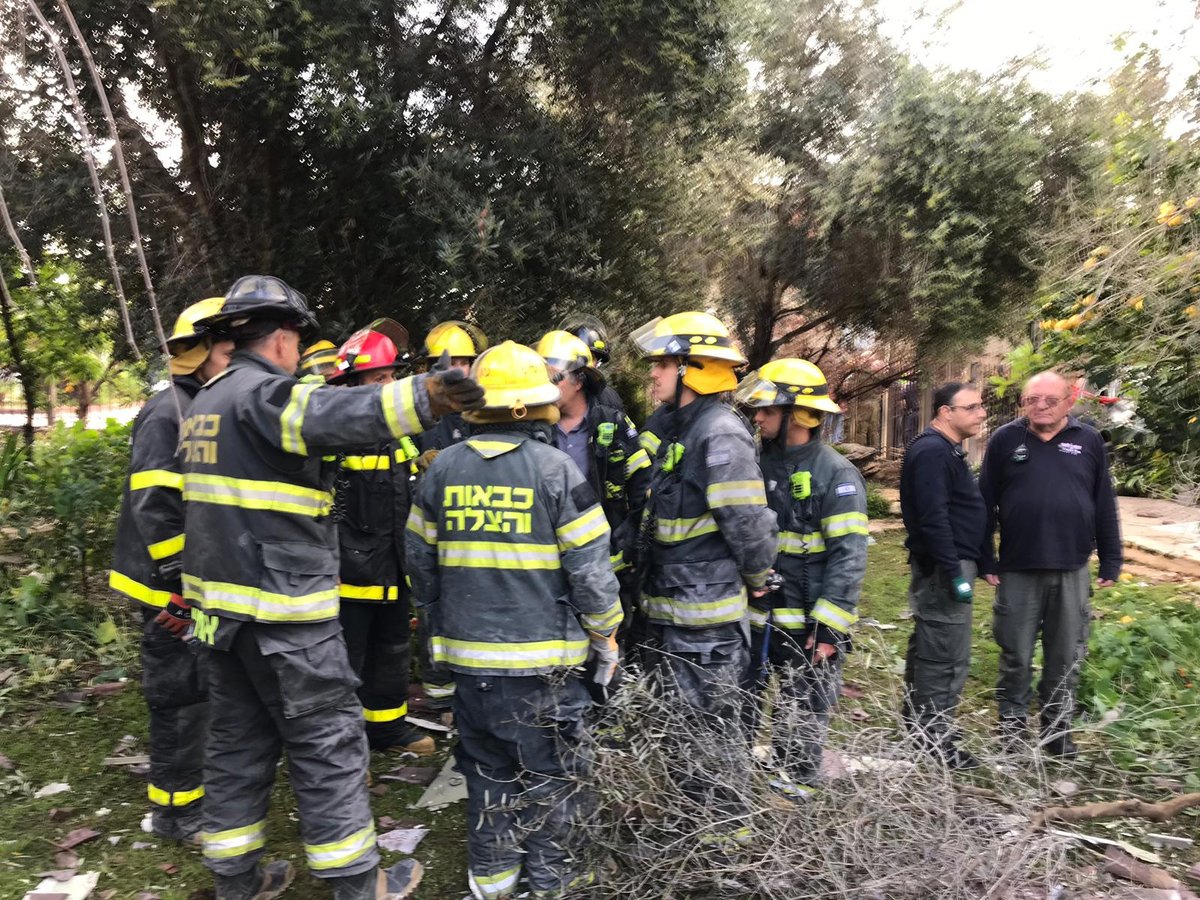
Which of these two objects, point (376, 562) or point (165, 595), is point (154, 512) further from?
point (376, 562)

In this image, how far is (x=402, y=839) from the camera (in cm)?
347

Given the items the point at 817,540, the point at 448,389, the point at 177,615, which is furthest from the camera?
the point at 817,540

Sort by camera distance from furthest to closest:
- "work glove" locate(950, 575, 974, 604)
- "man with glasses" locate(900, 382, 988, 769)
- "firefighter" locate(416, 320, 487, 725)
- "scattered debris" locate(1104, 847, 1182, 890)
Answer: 1. "firefighter" locate(416, 320, 487, 725)
2. "man with glasses" locate(900, 382, 988, 769)
3. "work glove" locate(950, 575, 974, 604)
4. "scattered debris" locate(1104, 847, 1182, 890)

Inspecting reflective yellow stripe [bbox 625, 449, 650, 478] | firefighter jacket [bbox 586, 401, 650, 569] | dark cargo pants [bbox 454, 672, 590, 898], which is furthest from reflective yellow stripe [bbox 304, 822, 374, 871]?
reflective yellow stripe [bbox 625, 449, 650, 478]

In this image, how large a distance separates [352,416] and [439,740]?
2.69 meters

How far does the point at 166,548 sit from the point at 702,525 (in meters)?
2.16

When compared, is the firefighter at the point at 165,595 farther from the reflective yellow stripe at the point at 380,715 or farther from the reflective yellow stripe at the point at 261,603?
the reflective yellow stripe at the point at 380,715

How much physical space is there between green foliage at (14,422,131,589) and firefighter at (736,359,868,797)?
4142mm

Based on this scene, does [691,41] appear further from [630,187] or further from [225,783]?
[225,783]

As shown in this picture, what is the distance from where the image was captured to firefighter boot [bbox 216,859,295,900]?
2.88m

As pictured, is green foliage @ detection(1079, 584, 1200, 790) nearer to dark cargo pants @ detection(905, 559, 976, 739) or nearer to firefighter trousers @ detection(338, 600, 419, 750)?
dark cargo pants @ detection(905, 559, 976, 739)

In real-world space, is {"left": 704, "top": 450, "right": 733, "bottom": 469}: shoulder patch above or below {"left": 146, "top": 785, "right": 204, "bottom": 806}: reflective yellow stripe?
above

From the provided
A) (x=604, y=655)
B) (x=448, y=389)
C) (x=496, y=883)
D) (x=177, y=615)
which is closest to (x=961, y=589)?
(x=604, y=655)

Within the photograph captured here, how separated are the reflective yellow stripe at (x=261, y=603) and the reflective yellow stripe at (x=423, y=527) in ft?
1.50
